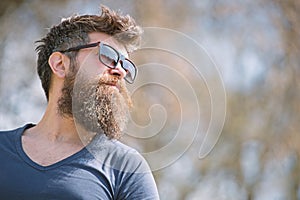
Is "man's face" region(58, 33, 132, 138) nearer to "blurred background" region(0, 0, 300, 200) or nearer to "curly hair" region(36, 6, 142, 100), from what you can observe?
"curly hair" region(36, 6, 142, 100)

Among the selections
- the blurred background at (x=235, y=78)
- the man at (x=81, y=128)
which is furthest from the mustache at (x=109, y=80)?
the blurred background at (x=235, y=78)

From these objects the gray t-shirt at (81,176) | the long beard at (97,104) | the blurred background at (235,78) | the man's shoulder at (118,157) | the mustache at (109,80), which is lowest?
→ the gray t-shirt at (81,176)

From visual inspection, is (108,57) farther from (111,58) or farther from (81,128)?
(81,128)

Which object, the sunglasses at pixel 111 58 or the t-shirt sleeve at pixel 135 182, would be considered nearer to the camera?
the t-shirt sleeve at pixel 135 182

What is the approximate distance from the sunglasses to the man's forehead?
0.01m

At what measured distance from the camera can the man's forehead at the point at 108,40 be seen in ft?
5.05

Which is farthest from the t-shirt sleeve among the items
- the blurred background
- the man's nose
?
the blurred background

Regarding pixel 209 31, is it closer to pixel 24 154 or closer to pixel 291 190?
pixel 291 190

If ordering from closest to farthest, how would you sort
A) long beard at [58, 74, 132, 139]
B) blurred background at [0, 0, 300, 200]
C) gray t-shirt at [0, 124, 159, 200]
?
gray t-shirt at [0, 124, 159, 200] < long beard at [58, 74, 132, 139] < blurred background at [0, 0, 300, 200]

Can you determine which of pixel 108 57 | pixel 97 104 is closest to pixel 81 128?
pixel 97 104

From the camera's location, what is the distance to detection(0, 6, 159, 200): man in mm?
1334

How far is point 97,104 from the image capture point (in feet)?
4.95

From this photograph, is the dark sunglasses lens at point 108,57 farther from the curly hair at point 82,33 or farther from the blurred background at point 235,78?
the blurred background at point 235,78

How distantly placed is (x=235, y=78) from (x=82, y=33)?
135 inches
